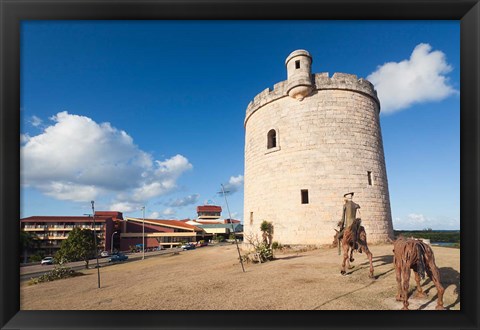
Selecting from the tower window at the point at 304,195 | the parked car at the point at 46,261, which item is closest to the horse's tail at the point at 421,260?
the tower window at the point at 304,195

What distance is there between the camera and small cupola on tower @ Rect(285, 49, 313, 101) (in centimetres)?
1211

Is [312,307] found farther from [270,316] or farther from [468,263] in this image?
[468,263]

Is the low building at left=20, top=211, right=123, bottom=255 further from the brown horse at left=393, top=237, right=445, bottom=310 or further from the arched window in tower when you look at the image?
the brown horse at left=393, top=237, right=445, bottom=310

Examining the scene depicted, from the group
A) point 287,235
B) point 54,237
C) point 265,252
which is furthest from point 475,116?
point 54,237

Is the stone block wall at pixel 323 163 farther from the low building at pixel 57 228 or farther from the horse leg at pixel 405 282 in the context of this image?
the low building at pixel 57 228

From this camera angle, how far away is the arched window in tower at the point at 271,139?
1377 centimetres

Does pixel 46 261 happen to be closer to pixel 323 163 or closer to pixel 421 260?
pixel 323 163

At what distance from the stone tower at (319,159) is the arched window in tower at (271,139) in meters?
0.34
